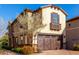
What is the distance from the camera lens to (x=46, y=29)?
40.6 feet

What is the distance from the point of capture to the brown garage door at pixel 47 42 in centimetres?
1241

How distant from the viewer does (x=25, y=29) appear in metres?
12.3

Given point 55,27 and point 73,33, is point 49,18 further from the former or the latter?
point 73,33

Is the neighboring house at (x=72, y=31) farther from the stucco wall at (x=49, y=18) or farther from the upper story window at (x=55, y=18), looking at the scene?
the upper story window at (x=55, y=18)

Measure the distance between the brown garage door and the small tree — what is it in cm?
22

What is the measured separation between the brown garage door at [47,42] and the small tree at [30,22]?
0.74ft

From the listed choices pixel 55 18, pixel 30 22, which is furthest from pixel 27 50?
pixel 55 18

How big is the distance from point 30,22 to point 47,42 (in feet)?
2.08

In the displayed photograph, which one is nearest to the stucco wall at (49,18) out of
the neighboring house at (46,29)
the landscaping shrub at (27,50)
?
the neighboring house at (46,29)

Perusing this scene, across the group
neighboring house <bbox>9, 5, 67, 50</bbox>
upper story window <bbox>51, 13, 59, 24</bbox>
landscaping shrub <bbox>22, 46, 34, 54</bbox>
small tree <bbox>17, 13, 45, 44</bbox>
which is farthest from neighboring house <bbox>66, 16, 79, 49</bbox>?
landscaping shrub <bbox>22, 46, 34, 54</bbox>

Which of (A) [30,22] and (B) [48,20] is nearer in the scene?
(A) [30,22]

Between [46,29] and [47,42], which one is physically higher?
[46,29]

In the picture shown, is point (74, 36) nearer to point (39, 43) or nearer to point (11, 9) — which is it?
point (39, 43)
